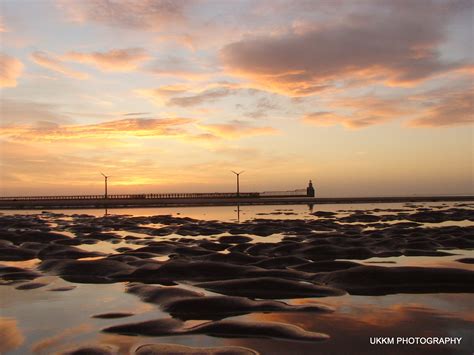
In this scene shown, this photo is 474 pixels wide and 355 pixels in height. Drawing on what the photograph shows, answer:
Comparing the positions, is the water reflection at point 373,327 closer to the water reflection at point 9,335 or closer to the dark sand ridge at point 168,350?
the dark sand ridge at point 168,350

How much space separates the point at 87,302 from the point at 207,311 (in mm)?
2350

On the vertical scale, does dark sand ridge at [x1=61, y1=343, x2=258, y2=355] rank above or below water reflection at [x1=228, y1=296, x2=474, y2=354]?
above

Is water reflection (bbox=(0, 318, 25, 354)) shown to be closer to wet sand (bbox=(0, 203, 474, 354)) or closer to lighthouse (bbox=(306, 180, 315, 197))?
wet sand (bbox=(0, 203, 474, 354))

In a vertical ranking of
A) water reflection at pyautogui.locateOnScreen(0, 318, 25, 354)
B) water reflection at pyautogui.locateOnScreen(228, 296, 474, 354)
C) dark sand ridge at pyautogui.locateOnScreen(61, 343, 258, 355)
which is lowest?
water reflection at pyautogui.locateOnScreen(228, 296, 474, 354)

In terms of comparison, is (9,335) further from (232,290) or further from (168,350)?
(232,290)

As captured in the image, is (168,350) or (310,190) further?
(310,190)

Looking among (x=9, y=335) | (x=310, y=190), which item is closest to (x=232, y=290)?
(x=9, y=335)

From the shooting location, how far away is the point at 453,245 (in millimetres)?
15406

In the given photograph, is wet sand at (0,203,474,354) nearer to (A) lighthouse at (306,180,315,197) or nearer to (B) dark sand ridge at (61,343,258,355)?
(B) dark sand ridge at (61,343,258,355)

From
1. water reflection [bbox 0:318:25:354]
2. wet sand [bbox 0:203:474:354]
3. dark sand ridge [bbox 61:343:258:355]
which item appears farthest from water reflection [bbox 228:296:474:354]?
water reflection [bbox 0:318:25:354]

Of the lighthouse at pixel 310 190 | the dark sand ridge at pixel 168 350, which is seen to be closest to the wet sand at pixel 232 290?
the dark sand ridge at pixel 168 350

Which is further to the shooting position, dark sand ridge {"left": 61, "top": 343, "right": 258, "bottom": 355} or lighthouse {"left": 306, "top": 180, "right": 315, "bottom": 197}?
lighthouse {"left": 306, "top": 180, "right": 315, "bottom": 197}

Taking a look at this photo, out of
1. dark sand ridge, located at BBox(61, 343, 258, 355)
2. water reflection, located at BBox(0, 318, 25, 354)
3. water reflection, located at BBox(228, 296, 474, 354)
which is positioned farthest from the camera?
water reflection, located at BBox(0, 318, 25, 354)

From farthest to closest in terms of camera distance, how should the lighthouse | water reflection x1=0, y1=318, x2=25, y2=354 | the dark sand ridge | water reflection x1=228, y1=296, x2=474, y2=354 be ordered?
the lighthouse, water reflection x1=0, y1=318, x2=25, y2=354, water reflection x1=228, y1=296, x2=474, y2=354, the dark sand ridge
